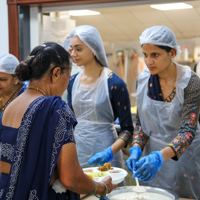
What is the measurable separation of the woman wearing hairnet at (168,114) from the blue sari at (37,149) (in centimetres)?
65

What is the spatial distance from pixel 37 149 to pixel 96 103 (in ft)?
3.12

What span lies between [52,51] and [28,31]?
157 cm

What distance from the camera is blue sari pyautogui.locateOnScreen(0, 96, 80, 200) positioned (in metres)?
1.03

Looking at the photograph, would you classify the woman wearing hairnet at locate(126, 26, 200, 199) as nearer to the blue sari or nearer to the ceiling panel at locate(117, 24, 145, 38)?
the blue sari

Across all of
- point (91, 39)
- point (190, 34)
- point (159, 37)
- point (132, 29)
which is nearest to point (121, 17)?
point (132, 29)

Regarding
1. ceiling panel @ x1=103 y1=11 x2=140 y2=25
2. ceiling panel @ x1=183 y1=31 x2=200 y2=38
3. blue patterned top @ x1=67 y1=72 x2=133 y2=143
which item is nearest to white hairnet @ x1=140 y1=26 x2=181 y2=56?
blue patterned top @ x1=67 y1=72 x2=133 y2=143

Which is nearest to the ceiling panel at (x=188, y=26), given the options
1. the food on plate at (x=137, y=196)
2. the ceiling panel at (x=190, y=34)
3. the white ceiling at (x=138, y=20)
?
the white ceiling at (x=138, y=20)

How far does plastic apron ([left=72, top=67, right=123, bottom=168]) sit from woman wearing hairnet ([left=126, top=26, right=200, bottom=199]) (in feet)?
0.70

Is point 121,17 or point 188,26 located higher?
point 121,17

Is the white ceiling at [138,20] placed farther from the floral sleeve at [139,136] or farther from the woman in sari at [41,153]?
the woman in sari at [41,153]

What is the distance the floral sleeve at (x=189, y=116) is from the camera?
1581 mm

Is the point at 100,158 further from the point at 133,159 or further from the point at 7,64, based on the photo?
the point at 7,64

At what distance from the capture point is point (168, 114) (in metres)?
1.74

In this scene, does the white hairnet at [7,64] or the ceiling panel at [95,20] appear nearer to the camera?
the white hairnet at [7,64]
